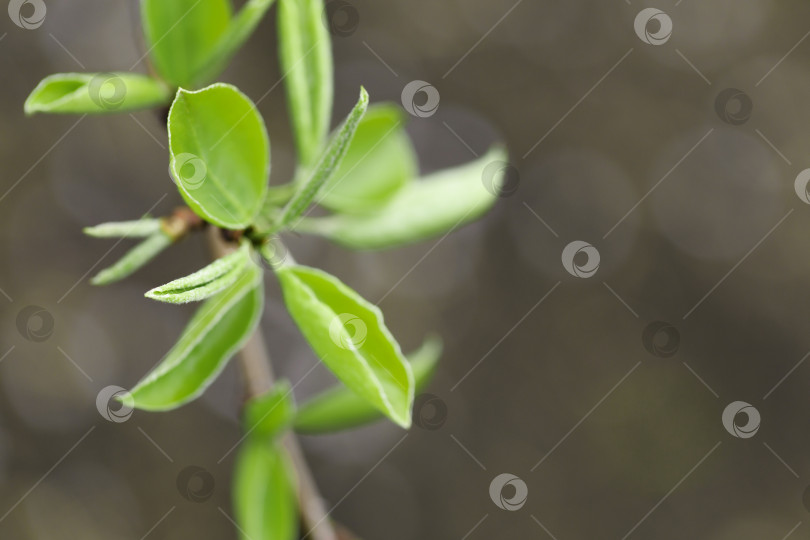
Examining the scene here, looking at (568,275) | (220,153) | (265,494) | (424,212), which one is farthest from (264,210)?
(568,275)

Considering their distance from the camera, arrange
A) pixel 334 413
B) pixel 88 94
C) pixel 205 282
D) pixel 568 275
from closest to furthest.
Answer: pixel 205 282, pixel 88 94, pixel 334 413, pixel 568 275

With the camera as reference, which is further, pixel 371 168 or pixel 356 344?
pixel 371 168

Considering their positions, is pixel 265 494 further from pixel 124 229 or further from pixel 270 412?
pixel 124 229

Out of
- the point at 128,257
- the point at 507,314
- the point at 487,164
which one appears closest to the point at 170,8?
the point at 128,257

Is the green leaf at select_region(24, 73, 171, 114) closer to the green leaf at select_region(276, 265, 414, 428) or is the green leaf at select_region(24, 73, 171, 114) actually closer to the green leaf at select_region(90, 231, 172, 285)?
→ the green leaf at select_region(90, 231, 172, 285)

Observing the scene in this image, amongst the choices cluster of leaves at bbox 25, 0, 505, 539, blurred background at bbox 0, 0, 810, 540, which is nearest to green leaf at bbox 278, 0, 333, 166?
cluster of leaves at bbox 25, 0, 505, 539

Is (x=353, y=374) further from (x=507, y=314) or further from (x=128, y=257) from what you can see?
(x=507, y=314)

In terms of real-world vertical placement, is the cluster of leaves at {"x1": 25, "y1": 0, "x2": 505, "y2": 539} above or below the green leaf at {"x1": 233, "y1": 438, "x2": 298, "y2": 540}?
above
